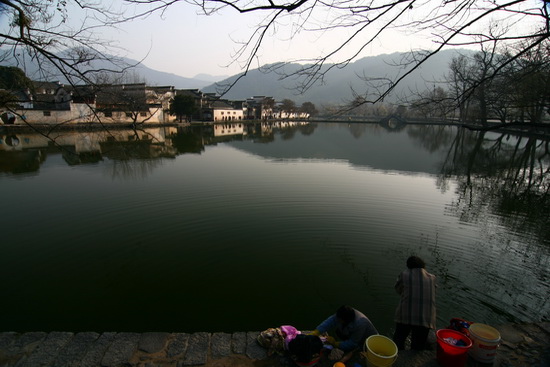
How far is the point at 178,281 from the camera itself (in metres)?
5.12

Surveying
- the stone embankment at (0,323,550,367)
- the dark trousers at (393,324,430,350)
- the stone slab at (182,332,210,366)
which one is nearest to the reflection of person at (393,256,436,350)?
the dark trousers at (393,324,430,350)

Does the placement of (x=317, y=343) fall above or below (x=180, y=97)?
below

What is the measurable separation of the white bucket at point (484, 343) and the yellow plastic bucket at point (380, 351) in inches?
40.5

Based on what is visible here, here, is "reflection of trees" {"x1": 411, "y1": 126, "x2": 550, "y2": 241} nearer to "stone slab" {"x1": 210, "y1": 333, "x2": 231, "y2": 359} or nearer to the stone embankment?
the stone embankment

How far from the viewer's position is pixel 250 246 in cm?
650

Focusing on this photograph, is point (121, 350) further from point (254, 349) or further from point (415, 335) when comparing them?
point (415, 335)

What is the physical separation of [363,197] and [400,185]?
9.03 ft

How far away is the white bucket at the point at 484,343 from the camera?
9.88ft

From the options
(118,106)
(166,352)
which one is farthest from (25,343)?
(118,106)

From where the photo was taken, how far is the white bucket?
119 inches

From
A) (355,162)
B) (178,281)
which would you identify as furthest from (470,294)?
(355,162)

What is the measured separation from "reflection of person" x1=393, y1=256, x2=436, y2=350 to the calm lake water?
2.85 feet

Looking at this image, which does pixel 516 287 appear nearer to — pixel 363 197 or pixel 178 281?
pixel 363 197

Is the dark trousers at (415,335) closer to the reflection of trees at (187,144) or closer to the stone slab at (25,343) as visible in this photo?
the stone slab at (25,343)
